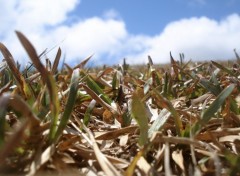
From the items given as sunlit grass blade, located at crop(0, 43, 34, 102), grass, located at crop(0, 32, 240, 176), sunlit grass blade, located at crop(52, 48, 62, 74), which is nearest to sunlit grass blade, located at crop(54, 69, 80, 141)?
grass, located at crop(0, 32, 240, 176)

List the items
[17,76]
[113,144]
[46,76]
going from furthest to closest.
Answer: [17,76] → [113,144] → [46,76]

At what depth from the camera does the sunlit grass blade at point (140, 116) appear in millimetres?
752

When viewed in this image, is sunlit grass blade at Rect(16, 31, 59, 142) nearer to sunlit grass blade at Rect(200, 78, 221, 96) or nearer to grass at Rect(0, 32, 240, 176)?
grass at Rect(0, 32, 240, 176)

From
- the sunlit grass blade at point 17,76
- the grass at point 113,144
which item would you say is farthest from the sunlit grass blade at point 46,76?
the sunlit grass blade at point 17,76

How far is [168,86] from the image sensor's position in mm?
1377

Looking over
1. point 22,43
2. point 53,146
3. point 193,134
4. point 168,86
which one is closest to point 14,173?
point 53,146

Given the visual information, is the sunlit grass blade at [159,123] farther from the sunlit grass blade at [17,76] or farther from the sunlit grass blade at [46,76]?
the sunlit grass blade at [17,76]

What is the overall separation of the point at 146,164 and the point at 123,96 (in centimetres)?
75

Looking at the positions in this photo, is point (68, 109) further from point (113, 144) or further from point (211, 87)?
point (211, 87)

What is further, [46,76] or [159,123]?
[159,123]

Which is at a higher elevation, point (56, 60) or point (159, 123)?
point (56, 60)

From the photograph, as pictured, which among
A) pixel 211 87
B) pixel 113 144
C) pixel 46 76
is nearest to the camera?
pixel 46 76

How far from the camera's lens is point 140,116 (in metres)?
0.77

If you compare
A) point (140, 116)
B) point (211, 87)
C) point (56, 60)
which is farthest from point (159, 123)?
point (56, 60)
